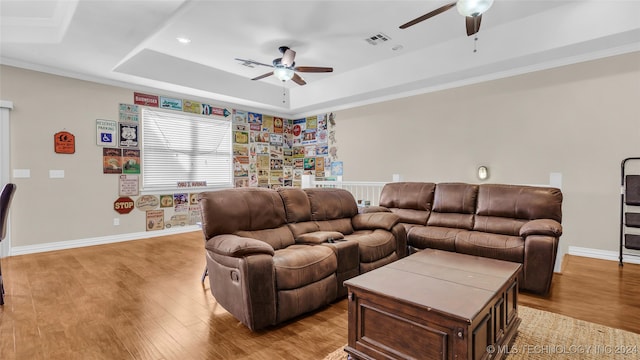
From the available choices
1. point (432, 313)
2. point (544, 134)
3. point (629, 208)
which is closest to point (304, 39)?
point (544, 134)

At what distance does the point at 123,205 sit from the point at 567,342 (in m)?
6.15

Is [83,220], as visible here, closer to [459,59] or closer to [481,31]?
[459,59]

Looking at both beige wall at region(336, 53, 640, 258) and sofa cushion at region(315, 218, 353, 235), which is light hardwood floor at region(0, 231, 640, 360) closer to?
beige wall at region(336, 53, 640, 258)

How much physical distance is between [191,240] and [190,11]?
11.9 feet

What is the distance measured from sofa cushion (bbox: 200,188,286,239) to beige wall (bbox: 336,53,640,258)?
3575 mm

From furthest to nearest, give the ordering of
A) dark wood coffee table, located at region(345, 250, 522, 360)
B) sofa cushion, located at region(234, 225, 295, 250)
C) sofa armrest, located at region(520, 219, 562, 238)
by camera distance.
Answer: sofa armrest, located at region(520, 219, 562, 238) → sofa cushion, located at region(234, 225, 295, 250) → dark wood coffee table, located at region(345, 250, 522, 360)

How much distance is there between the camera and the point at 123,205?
5312mm

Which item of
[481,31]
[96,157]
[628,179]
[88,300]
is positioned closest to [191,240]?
[96,157]

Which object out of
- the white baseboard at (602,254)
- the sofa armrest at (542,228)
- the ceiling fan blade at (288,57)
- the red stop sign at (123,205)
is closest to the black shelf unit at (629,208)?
the white baseboard at (602,254)

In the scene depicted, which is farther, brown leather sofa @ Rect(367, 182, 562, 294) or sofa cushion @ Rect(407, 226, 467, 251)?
sofa cushion @ Rect(407, 226, 467, 251)

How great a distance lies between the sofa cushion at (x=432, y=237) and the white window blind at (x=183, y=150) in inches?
176

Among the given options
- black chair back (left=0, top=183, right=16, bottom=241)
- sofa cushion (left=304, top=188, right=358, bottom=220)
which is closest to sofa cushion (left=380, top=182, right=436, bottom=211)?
sofa cushion (left=304, top=188, right=358, bottom=220)

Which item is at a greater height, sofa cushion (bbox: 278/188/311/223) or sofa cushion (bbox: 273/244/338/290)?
sofa cushion (bbox: 278/188/311/223)

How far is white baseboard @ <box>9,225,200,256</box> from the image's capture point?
4.38 metres
